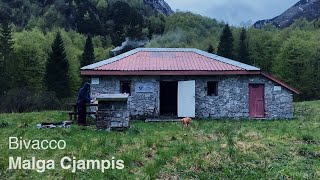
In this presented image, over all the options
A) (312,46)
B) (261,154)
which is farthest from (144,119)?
(312,46)

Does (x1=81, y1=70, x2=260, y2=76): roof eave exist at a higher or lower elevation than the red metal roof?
lower

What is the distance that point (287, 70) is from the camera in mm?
46219

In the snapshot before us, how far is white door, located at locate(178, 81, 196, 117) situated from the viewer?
770 inches

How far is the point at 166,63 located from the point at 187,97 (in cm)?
231

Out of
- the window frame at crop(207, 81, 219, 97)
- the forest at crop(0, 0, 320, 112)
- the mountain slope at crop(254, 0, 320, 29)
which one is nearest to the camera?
the window frame at crop(207, 81, 219, 97)

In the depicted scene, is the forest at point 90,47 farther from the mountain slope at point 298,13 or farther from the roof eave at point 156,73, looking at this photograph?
the mountain slope at point 298,13

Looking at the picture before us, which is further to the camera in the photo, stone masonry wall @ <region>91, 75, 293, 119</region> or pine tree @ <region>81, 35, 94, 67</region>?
pine tree @ <region>81, 35, 94, 67</region>

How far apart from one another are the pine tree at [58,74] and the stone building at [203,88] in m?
25.4

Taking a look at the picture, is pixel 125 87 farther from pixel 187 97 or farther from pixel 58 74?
pixel 58 74

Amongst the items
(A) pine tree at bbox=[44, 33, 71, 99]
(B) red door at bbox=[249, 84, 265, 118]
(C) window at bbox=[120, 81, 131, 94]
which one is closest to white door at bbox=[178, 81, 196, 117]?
(C) window at bbox=[120, 81, 131, 94]

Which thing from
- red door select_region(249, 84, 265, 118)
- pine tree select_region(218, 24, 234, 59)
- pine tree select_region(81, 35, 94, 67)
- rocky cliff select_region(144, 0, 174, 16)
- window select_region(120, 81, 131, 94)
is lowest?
red door select_region(249, 84, 265, 118)

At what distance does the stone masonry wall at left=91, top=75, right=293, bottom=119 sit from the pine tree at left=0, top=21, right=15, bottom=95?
26.1 meters

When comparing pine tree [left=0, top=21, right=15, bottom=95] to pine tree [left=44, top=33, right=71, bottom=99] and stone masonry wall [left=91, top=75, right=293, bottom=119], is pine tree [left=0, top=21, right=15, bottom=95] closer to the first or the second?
pine tree [left=44, top=33, right=71, bottom=99]

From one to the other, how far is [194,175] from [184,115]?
1230 cm
